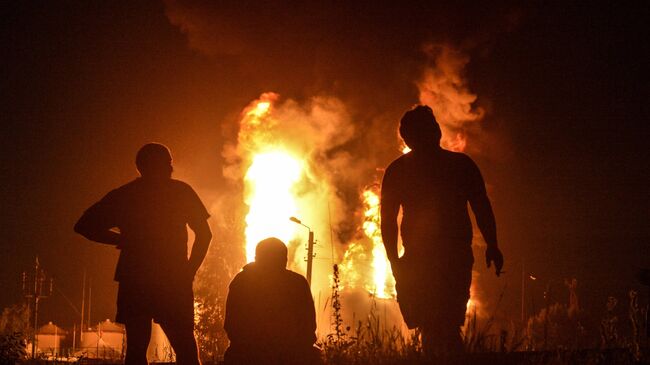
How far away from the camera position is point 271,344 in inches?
245

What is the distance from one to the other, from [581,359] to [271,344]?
8.01 ft

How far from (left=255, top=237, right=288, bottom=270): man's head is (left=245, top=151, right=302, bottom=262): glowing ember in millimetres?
41460

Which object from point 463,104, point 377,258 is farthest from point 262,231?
point 463,104

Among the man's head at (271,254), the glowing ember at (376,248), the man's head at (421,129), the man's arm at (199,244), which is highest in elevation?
the glowing ember at (376,248)

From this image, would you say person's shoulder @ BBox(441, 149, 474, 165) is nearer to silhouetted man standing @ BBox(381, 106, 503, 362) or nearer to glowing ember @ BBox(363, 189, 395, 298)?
silhouetted man standing @ BBox(381, 106, 503, 362)

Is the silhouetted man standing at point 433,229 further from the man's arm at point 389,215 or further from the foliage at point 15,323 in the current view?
the foliage at point 15,323

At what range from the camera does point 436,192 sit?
6.81 metres

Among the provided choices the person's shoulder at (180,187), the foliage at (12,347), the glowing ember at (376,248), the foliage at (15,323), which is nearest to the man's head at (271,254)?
the person's shoulder at (180,187)

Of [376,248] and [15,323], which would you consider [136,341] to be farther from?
[376,248]

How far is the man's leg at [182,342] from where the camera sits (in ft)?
22.5

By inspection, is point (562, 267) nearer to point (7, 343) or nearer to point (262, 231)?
point (262, 231)

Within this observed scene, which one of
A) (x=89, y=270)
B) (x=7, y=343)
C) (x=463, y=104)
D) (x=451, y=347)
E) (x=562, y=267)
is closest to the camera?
(x=451, y=347)

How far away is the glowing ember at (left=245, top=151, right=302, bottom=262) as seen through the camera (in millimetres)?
47969

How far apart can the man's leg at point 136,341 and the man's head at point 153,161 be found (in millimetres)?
1279
